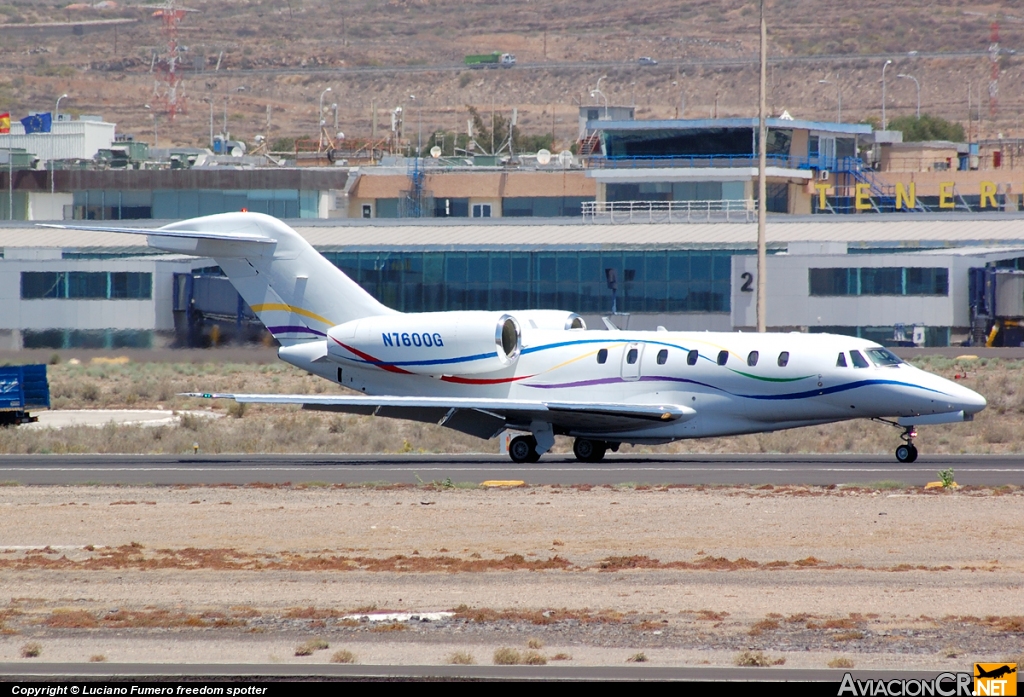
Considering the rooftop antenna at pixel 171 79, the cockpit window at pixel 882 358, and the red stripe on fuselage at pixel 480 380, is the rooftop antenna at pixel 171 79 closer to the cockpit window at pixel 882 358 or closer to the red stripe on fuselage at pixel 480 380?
the red stripe on fuselage at pixel 480 380

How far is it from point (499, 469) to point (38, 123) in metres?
74.5

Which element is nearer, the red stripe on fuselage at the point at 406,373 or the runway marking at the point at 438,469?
the runway marking at the point at 438,469

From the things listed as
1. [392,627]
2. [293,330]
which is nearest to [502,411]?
[293,330]

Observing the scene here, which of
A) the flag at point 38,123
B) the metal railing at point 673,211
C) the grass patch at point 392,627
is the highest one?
the flag at point 38,123

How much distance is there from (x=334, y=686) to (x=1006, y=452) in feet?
85.1

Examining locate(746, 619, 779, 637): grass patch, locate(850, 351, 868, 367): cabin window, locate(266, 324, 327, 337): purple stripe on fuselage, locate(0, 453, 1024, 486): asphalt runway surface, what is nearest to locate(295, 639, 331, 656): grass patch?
locate(746, 619, 779, 637): grass patch

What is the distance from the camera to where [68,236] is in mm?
70875

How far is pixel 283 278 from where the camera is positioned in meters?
29.7

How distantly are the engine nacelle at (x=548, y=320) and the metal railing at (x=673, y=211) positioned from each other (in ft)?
124

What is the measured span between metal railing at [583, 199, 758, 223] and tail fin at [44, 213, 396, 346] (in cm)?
3875

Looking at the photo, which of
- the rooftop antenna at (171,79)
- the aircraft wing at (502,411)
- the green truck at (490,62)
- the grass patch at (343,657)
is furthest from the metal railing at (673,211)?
the green truck at (490,62)

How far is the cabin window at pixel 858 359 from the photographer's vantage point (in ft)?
85.4

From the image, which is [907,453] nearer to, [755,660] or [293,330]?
[293,330]

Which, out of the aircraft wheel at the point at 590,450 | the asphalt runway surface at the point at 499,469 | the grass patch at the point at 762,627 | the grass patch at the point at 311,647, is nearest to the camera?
the grass patch at the point at 311,647
